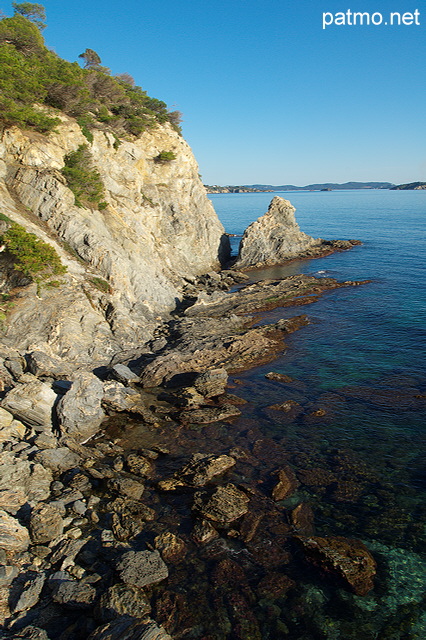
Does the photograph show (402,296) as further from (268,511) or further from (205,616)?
(205,616)

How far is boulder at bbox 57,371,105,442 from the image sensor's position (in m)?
20.0

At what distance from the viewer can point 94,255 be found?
112 ft

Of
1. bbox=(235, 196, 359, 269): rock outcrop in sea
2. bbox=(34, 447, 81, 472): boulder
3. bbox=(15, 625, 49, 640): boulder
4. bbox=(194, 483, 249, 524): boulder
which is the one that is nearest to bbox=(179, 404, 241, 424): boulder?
bbox=(194, 483, 249, 524): boulder

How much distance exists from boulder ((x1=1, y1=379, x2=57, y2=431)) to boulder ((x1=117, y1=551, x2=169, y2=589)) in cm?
949

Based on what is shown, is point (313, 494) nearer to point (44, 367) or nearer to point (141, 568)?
point (141, 568)

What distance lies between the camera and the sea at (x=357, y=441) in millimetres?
11273

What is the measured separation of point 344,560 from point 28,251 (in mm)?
26577

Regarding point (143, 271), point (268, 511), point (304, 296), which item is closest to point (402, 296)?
point (304, 296)

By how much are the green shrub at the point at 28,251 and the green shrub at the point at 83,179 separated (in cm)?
916

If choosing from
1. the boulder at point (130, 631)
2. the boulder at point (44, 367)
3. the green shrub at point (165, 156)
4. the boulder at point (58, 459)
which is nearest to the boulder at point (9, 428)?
the boulder at point (58, 459)

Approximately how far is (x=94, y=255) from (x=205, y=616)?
2937 cm

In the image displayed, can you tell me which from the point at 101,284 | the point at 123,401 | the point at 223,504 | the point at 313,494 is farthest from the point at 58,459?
the point at 101,284

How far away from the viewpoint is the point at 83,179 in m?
36.6

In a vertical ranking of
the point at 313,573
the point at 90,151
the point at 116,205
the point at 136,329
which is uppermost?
the point at 90,151
